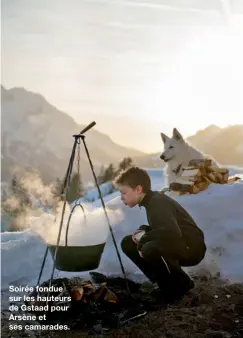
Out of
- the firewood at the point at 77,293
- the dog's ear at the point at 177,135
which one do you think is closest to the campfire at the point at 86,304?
the firewood at the point at 77,293

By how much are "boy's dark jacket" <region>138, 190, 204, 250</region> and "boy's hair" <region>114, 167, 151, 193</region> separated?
0.22ft

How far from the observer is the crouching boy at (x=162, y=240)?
2.59 metres

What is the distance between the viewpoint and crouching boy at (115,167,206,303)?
2.59m

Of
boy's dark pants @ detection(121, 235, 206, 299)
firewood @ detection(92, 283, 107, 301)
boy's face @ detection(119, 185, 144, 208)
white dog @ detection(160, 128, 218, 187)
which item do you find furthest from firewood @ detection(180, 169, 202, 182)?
firewood @ detection(92, 283, 107, 301)

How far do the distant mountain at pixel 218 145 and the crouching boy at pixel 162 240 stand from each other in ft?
0.77

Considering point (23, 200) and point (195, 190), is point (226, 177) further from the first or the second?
point (23, 200)

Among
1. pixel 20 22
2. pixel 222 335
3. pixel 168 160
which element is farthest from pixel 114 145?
pixel 222 335

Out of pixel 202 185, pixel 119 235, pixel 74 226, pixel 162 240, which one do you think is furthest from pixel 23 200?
pixel 202 185

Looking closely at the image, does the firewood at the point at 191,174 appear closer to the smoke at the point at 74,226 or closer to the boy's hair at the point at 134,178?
the boy's hair at the point at 134,178

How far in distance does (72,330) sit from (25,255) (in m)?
0.60

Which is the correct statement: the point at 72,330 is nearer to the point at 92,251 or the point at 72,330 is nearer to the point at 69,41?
the point at 92,251

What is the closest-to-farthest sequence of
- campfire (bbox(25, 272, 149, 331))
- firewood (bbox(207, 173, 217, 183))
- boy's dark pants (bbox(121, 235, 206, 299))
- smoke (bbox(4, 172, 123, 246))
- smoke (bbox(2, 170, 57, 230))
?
campfire (bbox(25, 272, 149, 331)) < boy's dark pants (bbox(121, 235, 206, 299)) < smoke (bbox(4, 172, 123, 246)) < smoke (bbox(2, 170, 57, 230)) < firewood (bbox(207, 173, 217, 183))

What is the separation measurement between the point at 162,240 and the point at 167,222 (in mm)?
108

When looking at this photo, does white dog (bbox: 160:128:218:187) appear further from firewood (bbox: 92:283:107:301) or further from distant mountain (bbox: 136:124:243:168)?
firewood (bbox: 92:283:107:301)
